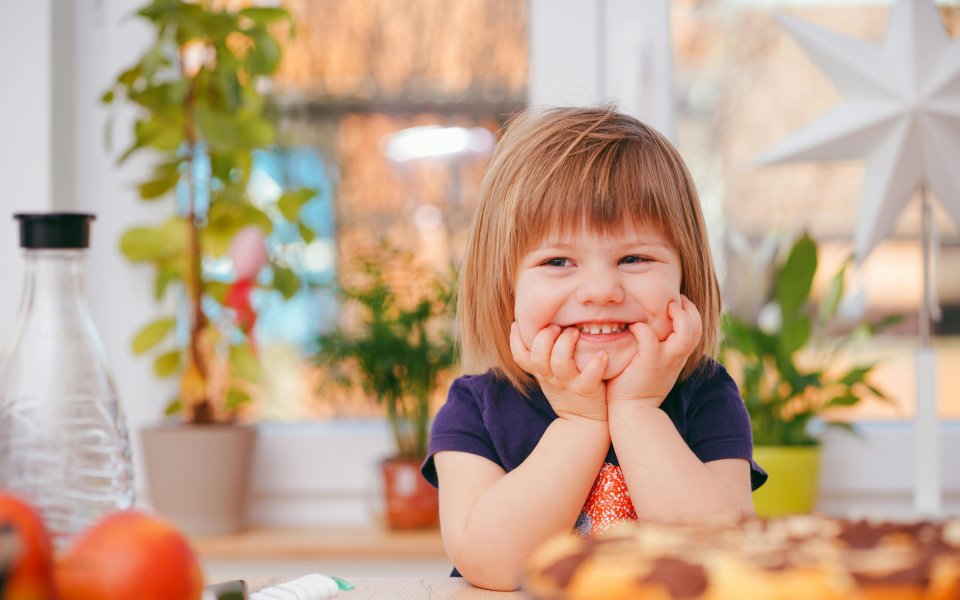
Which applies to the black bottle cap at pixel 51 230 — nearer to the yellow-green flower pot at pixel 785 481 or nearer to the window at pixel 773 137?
the yellow-green flower pot at pixel 785 481

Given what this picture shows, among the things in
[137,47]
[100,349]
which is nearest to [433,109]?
[137,47]

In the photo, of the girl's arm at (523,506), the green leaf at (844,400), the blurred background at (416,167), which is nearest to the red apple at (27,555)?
the girl's arm at (523,506)

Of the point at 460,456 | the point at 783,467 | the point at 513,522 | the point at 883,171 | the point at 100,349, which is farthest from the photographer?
the point at 783,467

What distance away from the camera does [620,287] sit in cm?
81

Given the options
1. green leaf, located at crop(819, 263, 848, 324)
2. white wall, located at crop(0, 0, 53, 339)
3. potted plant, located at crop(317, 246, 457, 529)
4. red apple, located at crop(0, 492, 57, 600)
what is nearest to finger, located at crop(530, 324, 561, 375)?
red apple, located at crop(0, 492, 57, 600)

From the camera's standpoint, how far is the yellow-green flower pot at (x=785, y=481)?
1.46 m

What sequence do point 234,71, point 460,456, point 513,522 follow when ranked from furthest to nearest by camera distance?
point 234,71 → point 460,456 → point 513,522

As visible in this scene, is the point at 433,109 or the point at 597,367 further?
the point at 433,109

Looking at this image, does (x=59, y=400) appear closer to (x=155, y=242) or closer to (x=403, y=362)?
(x=403, y=362)

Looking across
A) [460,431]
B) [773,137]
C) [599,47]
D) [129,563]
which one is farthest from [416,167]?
[129,563]

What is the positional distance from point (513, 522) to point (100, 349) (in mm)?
361

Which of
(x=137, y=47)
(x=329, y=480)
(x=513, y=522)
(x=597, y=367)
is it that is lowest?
(x=329, y=480)

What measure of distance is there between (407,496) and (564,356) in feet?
2.77

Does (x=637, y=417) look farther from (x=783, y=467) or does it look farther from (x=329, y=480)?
(x=329, y=480)
